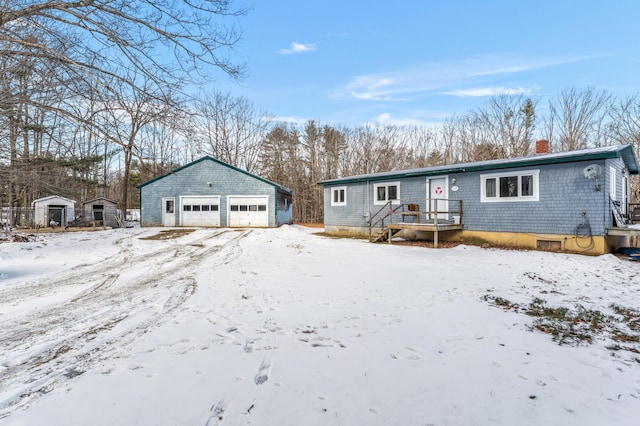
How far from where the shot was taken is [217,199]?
71.7 ft

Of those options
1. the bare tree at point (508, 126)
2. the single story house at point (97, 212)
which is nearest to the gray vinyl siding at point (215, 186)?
the single story house at point (97, 212)

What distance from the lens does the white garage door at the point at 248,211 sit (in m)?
21.8

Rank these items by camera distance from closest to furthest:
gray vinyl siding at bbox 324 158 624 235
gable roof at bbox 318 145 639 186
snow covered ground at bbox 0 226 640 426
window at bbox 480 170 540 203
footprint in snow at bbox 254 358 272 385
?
snow covered ground at bbox 0 226 640 426, footprint in snow at bbox 254 358 272 385, gable roof at bbox 318 145 639 186, gray vinyl siding at bbox 324 158 624 235, window at bbox 480 170 540 203

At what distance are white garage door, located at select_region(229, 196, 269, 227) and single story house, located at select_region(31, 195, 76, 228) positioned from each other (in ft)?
36.3

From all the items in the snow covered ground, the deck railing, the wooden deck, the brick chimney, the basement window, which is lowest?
the snow covered ground

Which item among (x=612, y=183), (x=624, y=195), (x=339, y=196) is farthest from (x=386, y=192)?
(x=624, y=195)

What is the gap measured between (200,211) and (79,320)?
18531mm

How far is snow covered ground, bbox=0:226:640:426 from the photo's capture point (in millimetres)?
2256

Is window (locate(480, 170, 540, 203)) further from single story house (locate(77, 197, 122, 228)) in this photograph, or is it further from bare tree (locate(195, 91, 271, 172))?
single story house (locate(77, 197, 122, 228))

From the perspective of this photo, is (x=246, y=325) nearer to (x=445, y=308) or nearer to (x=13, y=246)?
(x=445, y=308)

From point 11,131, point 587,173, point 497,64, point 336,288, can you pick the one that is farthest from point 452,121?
point 11,131

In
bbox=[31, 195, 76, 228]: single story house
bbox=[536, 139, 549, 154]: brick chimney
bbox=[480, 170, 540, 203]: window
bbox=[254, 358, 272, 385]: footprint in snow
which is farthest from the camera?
bbox=[31, 195, 76, 228]: single story house

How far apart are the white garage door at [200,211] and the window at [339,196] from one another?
9297mm

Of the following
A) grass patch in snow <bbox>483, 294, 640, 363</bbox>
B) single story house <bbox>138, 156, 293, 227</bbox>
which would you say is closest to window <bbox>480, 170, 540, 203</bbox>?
grass patch in snow <bbox>483, 294, 640, 363</bbox>
